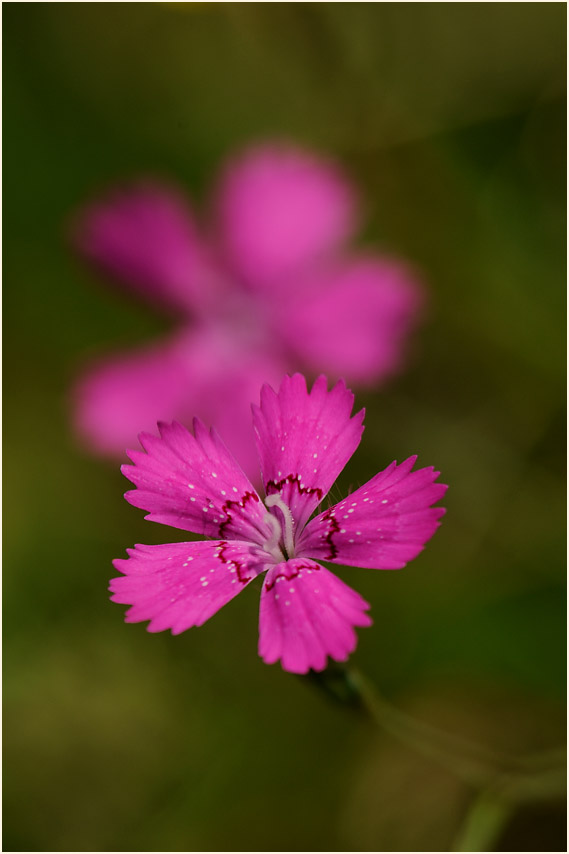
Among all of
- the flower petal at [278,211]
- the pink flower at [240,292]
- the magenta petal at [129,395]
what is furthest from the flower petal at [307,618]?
the flower petal at [278,211]

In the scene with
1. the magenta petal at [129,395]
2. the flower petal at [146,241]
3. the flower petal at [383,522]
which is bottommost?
the flower petal at [383,522]

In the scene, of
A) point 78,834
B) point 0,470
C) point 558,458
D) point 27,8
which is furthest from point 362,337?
point 27,8

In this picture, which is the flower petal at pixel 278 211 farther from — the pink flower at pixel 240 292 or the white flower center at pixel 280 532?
the white flower center at pixel 280 532

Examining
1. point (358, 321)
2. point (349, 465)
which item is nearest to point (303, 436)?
point (358, 321)

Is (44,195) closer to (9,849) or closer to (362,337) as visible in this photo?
(362,337)

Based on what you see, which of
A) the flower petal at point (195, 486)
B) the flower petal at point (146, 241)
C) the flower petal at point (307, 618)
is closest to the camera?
the flower petal at point (307, 618)

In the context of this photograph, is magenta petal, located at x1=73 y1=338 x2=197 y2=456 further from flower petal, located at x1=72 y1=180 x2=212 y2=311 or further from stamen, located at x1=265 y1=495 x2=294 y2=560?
stamen, located at x1=265 y1=495 x2=294 y2=560

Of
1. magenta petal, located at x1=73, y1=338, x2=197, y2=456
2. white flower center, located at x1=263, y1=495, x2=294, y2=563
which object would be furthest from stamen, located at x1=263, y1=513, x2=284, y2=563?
magenta petal, located at x1=73, y1=338, x2=197, y2=456
